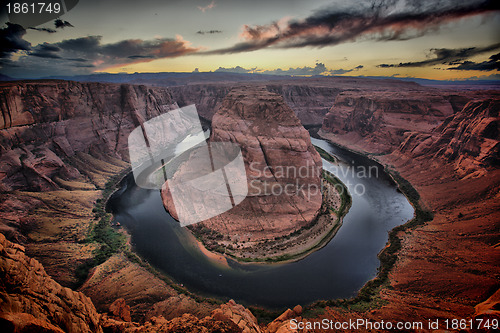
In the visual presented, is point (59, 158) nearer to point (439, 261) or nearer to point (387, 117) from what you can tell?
point (439, 261)

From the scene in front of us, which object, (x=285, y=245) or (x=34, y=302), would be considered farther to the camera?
(x=285, y=245)

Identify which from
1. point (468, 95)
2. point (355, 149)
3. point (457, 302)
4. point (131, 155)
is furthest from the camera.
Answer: point (355, 149)

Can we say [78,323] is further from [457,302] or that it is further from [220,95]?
[220,95]

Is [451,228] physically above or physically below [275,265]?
above

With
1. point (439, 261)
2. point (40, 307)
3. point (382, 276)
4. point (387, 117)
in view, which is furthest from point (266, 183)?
point (387, 117)

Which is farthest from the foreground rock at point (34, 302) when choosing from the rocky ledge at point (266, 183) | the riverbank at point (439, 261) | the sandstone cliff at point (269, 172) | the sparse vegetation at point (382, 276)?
the sandstone cliff at point (269, 172)

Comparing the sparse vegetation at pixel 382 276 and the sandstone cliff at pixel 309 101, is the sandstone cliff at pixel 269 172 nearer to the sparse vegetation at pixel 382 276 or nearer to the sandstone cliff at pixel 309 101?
the sparse vegetation at pixel 382 276

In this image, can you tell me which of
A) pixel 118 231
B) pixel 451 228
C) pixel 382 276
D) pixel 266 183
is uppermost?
pixel 266 183

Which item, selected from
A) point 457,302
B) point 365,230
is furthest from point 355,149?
point 457,302
